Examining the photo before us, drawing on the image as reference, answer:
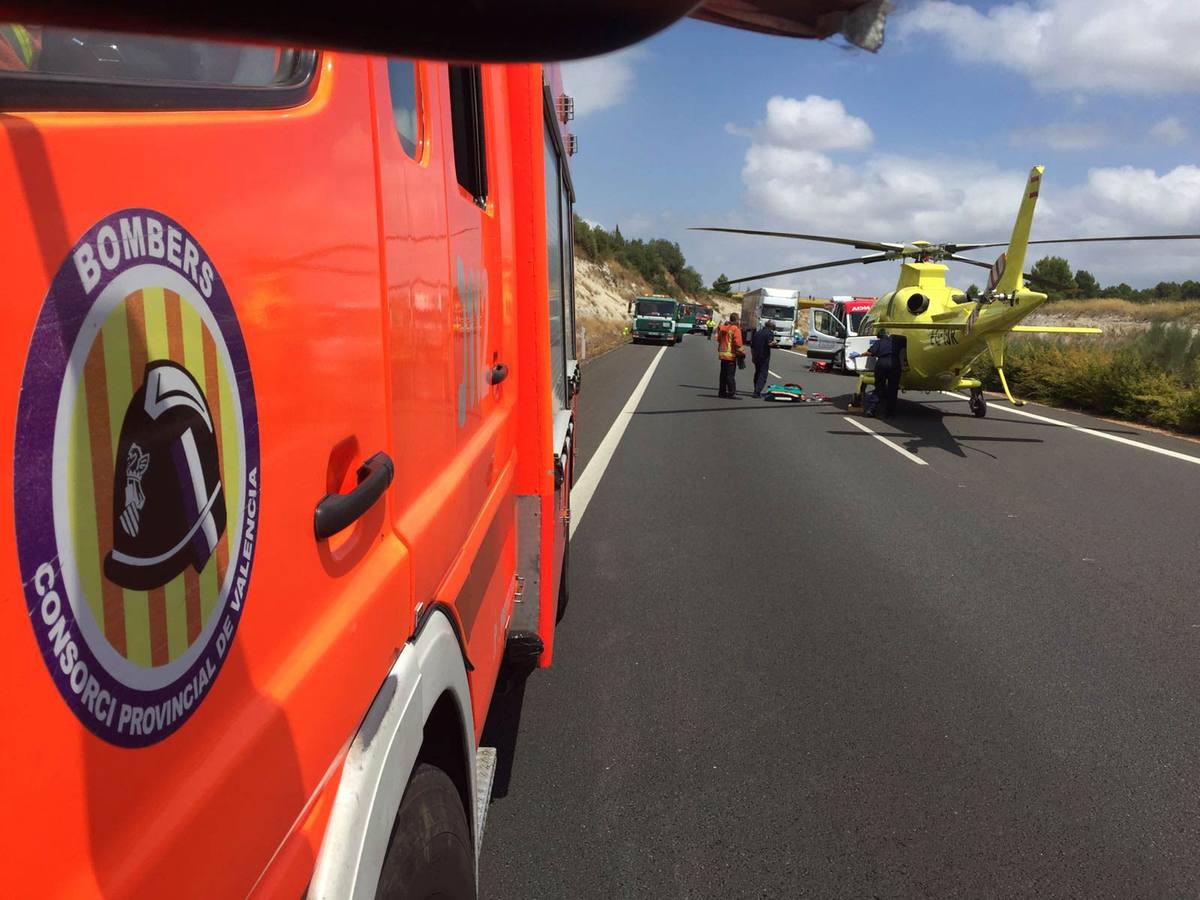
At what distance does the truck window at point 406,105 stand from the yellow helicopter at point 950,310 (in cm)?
1140

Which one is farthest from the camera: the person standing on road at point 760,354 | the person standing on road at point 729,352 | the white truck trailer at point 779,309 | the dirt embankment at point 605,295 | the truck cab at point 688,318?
the truck cab at point 688,318

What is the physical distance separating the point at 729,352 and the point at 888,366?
3.30m

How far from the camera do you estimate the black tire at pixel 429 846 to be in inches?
53.3

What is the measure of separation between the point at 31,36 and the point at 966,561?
6166 mm

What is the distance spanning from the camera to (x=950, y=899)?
2611 mm

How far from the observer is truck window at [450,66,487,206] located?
2353mm

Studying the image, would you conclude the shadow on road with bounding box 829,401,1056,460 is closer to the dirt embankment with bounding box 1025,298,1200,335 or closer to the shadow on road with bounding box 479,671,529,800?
the shadow on road with bounding box 479,671,529,800

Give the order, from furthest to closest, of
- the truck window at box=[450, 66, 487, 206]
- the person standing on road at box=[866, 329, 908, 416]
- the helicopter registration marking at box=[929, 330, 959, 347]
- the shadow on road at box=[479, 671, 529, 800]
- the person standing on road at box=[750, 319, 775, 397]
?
the person standing on road at box=[750, 319, 775, 397] → the person standing on road at box=[866, 329, 908, 416] → the helicopter registration marking at box=[929, 330, 959, 347] → the shadow on road at box=[479, 671, 529, 800] → the truck window at box=[450, 66, 487, 206]

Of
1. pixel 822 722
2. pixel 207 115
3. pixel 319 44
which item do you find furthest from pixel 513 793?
pixel 319 44

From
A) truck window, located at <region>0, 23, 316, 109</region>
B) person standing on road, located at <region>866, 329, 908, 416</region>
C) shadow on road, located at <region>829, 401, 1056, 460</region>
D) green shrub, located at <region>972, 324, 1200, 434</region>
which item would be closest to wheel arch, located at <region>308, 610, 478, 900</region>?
truck window, located at <region>0, 23, 316, 109</region>

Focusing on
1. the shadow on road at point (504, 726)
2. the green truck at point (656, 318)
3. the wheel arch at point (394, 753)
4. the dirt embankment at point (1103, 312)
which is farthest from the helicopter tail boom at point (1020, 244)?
the dirt embankment at point (1103, 312)

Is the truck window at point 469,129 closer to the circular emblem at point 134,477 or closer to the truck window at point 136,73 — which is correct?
the truck window at point 136,73

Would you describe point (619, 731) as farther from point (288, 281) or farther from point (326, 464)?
point (288, 281)

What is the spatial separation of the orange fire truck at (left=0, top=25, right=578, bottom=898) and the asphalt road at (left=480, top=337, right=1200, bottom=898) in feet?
4.58
